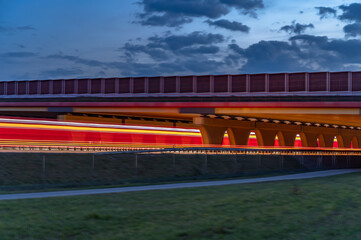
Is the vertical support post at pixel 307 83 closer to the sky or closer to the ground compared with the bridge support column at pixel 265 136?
closer to the sky

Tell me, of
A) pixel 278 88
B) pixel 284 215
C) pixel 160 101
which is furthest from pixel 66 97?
pixel 284 215

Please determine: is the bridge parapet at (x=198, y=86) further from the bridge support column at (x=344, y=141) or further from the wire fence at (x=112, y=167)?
the bridge support column at (x=344, y=141)

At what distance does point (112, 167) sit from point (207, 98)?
2149cm

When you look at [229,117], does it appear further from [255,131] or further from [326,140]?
[326,140]

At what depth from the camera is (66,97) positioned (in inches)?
2635

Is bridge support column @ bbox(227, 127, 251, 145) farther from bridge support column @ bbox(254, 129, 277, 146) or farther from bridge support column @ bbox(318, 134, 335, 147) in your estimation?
bridge support column @ bbox(318, 134, 335, 147)

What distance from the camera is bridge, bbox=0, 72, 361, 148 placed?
54375 millimetres

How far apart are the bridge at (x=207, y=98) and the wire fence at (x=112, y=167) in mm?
6854

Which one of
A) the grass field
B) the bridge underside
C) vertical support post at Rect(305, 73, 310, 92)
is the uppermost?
vertical support post at Rect(305, 73, 310, 92)

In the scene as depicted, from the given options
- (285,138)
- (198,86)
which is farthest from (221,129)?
(285,138)

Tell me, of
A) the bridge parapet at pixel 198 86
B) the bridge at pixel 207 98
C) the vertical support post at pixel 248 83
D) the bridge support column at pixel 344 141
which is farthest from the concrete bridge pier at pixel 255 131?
the vertical support post at pixel 248 83

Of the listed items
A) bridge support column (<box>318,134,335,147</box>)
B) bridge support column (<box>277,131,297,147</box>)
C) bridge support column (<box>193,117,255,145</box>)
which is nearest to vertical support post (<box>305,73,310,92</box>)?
bridge support column (<box>193,117,255,145</box>)

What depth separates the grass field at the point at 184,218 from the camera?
11.1 m

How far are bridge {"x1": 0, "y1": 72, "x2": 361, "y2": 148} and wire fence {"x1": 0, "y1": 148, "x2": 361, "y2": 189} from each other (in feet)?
22.5
